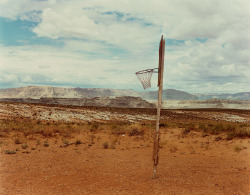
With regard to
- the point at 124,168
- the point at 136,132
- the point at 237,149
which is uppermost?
the point at 237,149

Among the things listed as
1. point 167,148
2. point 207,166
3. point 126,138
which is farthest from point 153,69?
point 126,138

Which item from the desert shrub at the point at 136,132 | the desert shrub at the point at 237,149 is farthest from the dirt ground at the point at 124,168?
the desert shrub at the point at 136,132

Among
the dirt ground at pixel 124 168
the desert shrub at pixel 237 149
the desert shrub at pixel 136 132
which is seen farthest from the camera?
the desert shrub at pixel 136 132

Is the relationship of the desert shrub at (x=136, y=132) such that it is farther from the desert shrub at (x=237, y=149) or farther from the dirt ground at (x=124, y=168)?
the desert shrub at (x=237, y=149)

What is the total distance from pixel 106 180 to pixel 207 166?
5070mm

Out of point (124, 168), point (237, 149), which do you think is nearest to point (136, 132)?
point (237, 149)

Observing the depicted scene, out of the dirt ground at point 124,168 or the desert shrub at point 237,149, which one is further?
the desert shrub at point 237,149

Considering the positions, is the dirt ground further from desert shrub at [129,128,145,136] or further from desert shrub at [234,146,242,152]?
desert shrub at [129,128,145,136]

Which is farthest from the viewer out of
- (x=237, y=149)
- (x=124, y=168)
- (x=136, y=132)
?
(x=136, y=132)

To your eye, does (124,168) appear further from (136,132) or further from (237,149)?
(136,132)

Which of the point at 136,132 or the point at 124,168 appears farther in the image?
the point at 136,132

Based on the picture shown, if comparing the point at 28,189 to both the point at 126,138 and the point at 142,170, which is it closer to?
the point at 142,170

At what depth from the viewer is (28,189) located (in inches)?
287

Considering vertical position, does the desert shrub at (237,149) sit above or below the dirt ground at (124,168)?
above
